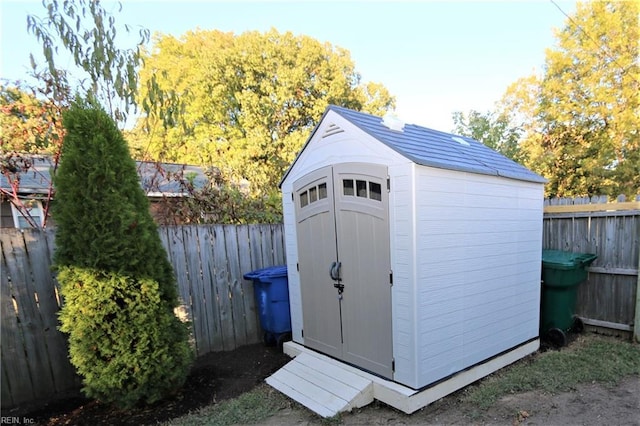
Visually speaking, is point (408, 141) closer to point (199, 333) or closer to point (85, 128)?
point (85, 128)

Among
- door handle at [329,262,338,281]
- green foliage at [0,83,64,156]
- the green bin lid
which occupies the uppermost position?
green foliage at [0,83,64,156]

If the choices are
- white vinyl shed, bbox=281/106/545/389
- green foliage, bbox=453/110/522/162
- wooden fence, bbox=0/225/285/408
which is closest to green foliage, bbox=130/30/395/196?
green foliage, bbox=453/110/522/162

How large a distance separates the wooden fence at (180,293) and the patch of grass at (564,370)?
9.90 ft

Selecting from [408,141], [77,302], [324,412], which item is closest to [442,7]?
[408,141]

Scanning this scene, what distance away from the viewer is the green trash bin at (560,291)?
402 centimetres

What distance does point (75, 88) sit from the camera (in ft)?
12.2

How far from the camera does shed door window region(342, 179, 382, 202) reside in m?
2.95

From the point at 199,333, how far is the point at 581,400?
409 cm

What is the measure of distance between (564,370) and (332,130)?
359 cm

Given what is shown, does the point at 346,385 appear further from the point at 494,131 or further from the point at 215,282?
the point at 494,131

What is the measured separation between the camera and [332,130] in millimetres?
3352

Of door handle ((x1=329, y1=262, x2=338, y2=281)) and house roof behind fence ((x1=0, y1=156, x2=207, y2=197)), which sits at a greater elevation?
house roof behind fence ((x1=0, y1=156, x2=207, y2=197))

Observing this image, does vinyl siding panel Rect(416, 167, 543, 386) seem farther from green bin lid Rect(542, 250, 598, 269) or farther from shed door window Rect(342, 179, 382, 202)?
shed door window Rect(342, 179, 382, 202)

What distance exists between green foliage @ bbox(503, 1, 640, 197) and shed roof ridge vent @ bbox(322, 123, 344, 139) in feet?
35.1
